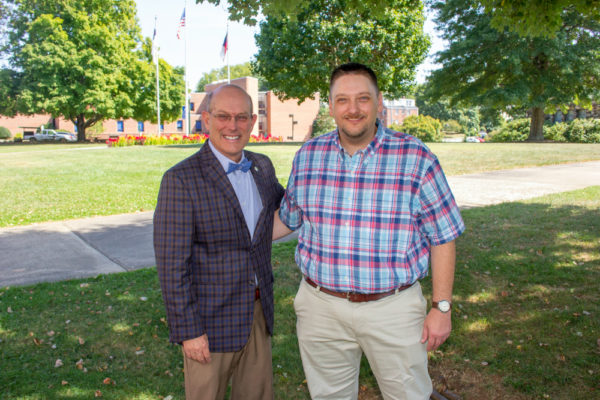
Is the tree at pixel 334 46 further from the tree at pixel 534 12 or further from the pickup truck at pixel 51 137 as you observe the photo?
the pickup truck at pixel 51 137

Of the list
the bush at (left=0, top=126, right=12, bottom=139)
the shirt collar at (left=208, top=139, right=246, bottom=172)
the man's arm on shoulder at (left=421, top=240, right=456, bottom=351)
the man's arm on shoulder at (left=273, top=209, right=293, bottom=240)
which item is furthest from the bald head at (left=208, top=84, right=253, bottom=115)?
the bush at (left=0, top=126, right=12, bottom=139)

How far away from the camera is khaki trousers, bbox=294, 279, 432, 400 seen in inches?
91.1

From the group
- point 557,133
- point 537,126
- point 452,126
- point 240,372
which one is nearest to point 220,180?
point 240,372

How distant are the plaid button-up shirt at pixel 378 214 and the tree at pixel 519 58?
23354 mm

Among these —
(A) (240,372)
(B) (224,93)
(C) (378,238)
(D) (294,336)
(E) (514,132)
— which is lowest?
(D) (294,336)

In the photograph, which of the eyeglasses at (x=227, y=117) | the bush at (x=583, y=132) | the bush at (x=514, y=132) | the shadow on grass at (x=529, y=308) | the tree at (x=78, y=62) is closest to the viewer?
the eyeglasses at (x=227, y=117)

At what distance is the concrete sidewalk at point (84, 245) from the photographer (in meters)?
5.76

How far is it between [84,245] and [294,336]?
4368 millimetres

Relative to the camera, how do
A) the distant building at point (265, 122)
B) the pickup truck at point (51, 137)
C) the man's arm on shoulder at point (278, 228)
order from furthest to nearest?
the distant building at point (265, 122) → the pickup truck at point (51, 137) → the man's arm on shoulder at point (278, 228)

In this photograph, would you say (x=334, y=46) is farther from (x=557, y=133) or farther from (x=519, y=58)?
(x=557, y=133)

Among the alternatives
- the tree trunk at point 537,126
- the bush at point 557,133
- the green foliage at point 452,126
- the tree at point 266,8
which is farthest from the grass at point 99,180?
the green foliage at point 452,126

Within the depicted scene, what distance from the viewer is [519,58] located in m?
23.1

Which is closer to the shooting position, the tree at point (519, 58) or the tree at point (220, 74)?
the tree at point (519, 58)

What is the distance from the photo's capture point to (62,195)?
37.9 feet
